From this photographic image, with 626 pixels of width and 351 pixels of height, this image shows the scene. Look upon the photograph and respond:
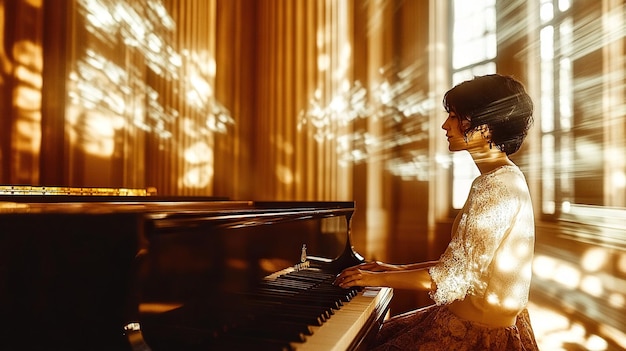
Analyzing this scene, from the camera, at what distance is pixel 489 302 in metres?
1.34

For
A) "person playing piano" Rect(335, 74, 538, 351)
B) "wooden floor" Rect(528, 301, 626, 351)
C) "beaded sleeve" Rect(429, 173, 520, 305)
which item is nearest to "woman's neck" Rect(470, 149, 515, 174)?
"person playing piano" Rect(335, 74, 538, 351)

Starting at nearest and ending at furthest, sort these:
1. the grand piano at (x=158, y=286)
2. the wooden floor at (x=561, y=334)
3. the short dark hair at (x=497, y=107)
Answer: the grand piano at (x=158, y=286), the short dark hair at (x=497, y=107), the wooden floor at (x=561, y=334)

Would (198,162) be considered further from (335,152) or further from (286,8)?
(286,8)

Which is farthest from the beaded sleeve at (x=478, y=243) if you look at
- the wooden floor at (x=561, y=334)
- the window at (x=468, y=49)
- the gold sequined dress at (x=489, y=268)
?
the window at (x=468, y=49)

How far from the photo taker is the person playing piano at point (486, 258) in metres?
1.32

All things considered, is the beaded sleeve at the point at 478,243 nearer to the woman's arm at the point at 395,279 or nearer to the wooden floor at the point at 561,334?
the woman's arm at the point at 395,279

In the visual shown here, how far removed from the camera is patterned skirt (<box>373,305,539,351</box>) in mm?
1317

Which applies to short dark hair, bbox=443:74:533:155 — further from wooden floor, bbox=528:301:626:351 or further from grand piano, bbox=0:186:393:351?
wooden floor, bbox=528:301:626:351

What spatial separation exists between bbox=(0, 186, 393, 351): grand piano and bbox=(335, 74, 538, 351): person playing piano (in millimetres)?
221

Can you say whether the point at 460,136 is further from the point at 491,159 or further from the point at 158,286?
the point at 158,286

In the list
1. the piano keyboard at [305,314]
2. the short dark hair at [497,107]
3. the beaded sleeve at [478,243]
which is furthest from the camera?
the short dark hair at [497,107]

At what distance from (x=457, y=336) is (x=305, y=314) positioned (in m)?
0.50

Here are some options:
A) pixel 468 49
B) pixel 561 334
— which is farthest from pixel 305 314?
pixel 468 49

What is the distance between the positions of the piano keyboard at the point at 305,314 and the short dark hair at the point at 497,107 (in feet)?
2.35
